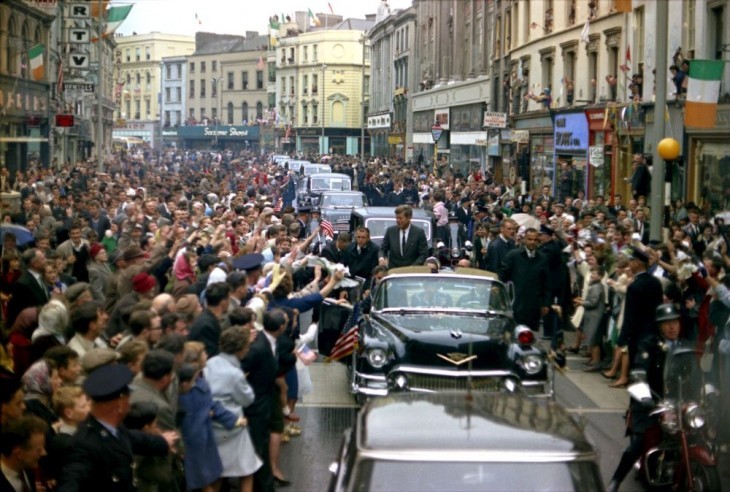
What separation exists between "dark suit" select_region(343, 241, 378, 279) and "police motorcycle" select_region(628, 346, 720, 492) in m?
6.96

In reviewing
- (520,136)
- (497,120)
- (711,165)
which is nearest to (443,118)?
(497,120)

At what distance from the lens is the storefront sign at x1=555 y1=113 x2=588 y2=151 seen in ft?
117

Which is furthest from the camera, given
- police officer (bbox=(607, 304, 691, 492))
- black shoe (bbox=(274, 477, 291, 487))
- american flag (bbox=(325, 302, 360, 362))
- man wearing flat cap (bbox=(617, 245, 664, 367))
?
american flag (bbox=(325, 302, 360, 362))

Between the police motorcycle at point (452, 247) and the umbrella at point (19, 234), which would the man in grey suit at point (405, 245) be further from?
the umbrella at point (19, 234)

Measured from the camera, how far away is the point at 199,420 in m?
7.42

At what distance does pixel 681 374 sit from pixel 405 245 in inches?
287

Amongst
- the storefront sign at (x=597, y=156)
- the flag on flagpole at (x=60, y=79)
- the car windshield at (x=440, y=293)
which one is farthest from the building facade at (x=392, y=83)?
the car windshield at (x=440, y=293)

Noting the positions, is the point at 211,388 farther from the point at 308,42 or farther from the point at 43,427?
the point at 308,42

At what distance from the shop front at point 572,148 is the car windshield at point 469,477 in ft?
98.1

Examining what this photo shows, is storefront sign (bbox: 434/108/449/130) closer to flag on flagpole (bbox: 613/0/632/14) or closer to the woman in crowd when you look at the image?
flag on flagpole (bbox: 613/0/632/14)

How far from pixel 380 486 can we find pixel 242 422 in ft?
9.09

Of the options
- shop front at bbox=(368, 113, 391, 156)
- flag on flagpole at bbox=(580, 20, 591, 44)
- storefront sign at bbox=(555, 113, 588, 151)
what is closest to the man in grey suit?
storefront sign at bbox=(555, 113, 588, 151)

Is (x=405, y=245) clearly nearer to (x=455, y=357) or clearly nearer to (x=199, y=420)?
(x=455, y=357)

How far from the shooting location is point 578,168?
36.8 m
